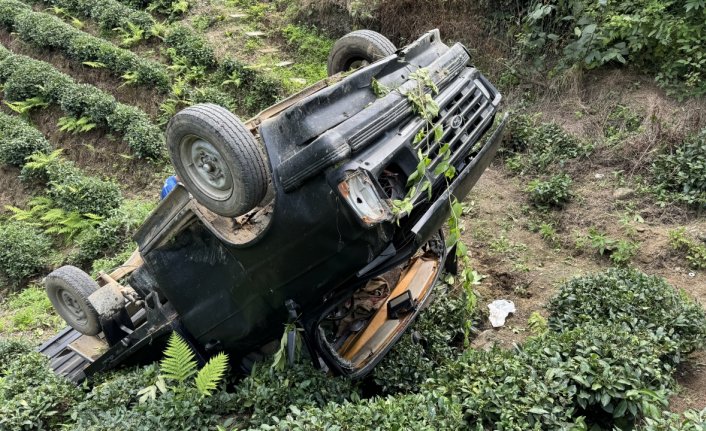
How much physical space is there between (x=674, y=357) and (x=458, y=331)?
1766 mm

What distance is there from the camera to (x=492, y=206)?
7312mm

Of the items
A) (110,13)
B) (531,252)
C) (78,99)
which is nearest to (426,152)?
(531,252)

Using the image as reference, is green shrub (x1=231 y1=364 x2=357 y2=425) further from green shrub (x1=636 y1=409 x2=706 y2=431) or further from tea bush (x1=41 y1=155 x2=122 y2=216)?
tea bush (x1=41 y1=155 x2=122 y2=216)

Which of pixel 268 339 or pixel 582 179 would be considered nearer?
pixel 268 339

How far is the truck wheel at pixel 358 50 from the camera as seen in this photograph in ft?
16.0

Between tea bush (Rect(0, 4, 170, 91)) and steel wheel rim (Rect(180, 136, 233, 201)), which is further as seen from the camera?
tea bush (Rect(0, 4, 170, 91))

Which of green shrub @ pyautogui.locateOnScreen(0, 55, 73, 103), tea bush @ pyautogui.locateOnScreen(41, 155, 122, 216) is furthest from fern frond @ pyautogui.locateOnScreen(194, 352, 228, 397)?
green shrub @ pyautogui.locateOnScreen(0, 55, 73, 103)

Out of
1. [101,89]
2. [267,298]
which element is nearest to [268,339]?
[267,298]

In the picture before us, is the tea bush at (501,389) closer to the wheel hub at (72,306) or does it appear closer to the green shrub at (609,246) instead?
the wheel hub at (72,306)

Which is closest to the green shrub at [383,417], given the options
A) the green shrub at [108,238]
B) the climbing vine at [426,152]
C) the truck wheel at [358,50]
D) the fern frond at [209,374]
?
the fern frond at [209,374]

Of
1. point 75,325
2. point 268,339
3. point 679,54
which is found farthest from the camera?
point 679,54

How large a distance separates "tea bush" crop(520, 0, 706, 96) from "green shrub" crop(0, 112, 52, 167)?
29.0 ft

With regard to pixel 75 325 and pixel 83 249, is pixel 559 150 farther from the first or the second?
pixel 83 249

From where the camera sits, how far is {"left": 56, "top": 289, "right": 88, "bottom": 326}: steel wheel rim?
496 centimetres
